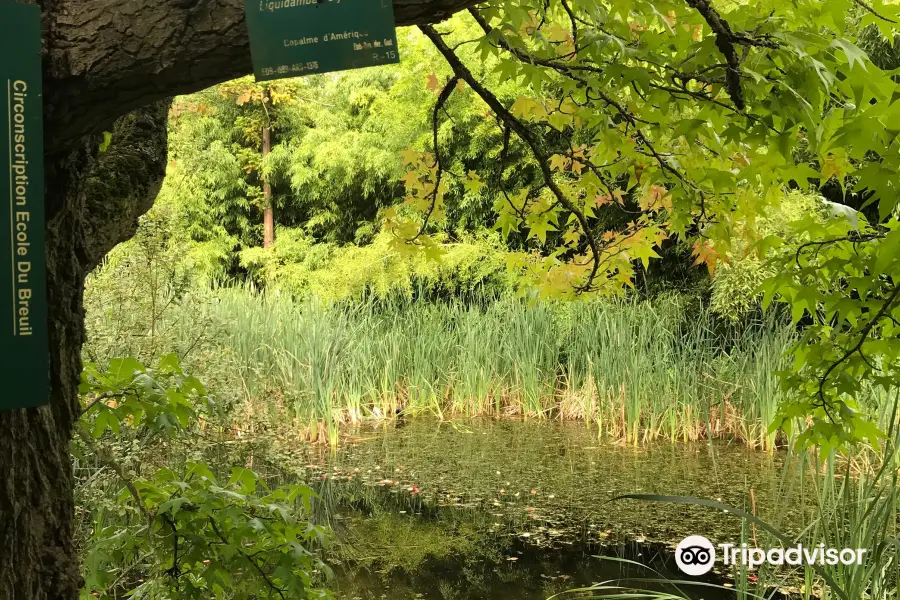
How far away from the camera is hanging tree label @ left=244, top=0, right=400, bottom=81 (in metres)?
0.82

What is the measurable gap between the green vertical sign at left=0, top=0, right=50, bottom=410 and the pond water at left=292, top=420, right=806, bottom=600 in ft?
6.21

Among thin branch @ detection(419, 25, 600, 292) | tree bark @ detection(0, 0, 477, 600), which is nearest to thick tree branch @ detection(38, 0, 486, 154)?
tree bark @ detection(0, 0, 477, 600)

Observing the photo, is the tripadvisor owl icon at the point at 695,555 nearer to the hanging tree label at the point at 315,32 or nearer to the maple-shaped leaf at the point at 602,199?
the maple-shaped leaf at the point at 602,199

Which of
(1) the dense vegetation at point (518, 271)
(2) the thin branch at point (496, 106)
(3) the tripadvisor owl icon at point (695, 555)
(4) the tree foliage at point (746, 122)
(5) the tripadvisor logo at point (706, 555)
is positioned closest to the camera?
(4) the tree foliage at point (746, 122)

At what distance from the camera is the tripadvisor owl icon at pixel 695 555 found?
2861 millimetres

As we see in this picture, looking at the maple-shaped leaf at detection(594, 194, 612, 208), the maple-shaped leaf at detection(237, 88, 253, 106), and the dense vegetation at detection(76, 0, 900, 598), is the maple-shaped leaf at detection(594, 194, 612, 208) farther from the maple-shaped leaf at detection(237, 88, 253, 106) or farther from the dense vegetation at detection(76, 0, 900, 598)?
the maple-shaped leaf at detection(237, 88, 253, 106)

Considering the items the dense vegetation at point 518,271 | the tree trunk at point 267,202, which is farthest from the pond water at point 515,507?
the tree trunk at point 267,202

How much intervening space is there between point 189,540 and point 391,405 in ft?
12.7

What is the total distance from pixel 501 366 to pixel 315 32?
445 cm

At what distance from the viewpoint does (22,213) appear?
2.73 feet

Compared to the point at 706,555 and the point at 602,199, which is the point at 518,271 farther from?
the point at 706,555

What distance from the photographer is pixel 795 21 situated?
1221 mm

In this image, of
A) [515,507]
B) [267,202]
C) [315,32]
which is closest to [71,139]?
[315,32]

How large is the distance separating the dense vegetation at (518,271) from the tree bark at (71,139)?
9.0 inches
